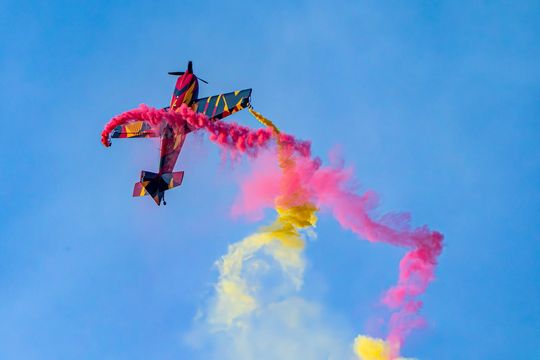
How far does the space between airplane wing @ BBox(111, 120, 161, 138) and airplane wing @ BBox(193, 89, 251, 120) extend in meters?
5.36

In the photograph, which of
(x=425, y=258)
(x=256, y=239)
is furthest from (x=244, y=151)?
(x=425, y=258)

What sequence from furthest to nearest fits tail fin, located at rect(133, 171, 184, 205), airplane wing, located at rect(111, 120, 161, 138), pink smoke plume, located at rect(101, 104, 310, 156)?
airplane wing, located at rect(111, 120, 161, 138), tail fin, located at rect(133, 171, 184, 205), pink smoke plume, located at rect(101, 104, 310, 156)

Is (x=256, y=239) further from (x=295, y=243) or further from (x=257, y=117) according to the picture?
(x=257, y=117)

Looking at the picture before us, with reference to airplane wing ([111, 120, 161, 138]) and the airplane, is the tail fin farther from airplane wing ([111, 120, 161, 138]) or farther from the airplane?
airplane wing ([111, 120, 161, 138])

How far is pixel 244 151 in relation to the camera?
5131 cm

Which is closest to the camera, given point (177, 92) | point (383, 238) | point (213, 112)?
point (383, 238)

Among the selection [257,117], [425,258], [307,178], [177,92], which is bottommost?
[425,258]

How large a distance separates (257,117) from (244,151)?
2.77 m

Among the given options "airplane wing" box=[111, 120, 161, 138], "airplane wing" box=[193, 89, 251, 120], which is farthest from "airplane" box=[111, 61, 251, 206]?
"airplane wing" box=[111, 120, 161, 138]

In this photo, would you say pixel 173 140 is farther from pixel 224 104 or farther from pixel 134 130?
pixel 134 130

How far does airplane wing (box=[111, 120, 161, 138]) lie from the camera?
59.3 m

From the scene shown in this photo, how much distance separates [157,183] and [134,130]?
A: 7318mm

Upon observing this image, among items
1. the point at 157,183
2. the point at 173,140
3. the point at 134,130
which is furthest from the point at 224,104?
the point at 134,130

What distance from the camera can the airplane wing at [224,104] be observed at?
5259cm
